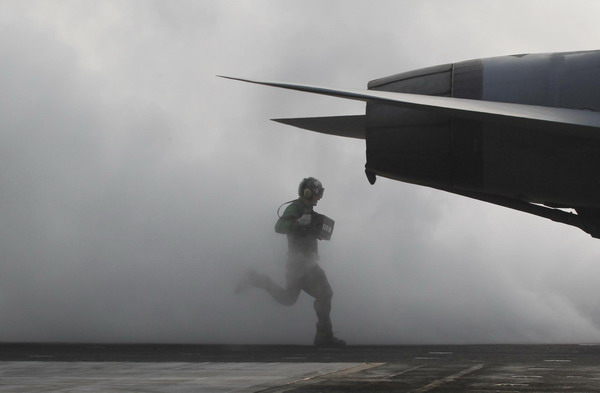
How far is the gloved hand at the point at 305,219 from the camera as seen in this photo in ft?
51.8

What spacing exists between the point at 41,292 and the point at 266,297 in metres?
3.56

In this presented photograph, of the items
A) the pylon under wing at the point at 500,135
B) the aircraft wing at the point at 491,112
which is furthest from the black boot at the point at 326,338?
the aircraft wing at the point at 491,112

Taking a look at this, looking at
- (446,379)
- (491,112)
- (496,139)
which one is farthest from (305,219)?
(491,112)

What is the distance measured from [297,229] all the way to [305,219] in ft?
0.64

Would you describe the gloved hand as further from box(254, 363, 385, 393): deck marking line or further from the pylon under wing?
the pylon under wing

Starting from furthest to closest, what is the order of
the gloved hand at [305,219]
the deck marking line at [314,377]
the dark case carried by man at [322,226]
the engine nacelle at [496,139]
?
1. the gloved hand at [305,219]
2. the dark case carried by man at [322,226]
3. the deck marking line at [314,377]
4. the engine nacelle at [496,139]

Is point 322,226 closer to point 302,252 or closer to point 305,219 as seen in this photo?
point 305,219

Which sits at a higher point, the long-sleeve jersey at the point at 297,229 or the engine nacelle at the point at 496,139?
the long-sleeve jersey at the point at 297,229

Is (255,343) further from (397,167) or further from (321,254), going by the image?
(397,167)

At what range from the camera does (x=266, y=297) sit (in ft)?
53.8

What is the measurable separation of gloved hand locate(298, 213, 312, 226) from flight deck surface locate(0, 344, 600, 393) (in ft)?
6.36

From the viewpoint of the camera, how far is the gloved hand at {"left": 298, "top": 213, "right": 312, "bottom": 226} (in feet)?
51.8

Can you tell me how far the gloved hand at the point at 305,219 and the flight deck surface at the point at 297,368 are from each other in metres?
1.94

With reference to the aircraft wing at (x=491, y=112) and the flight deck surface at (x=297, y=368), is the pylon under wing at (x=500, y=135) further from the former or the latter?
the flight deck surface at (x=297, y=368)
